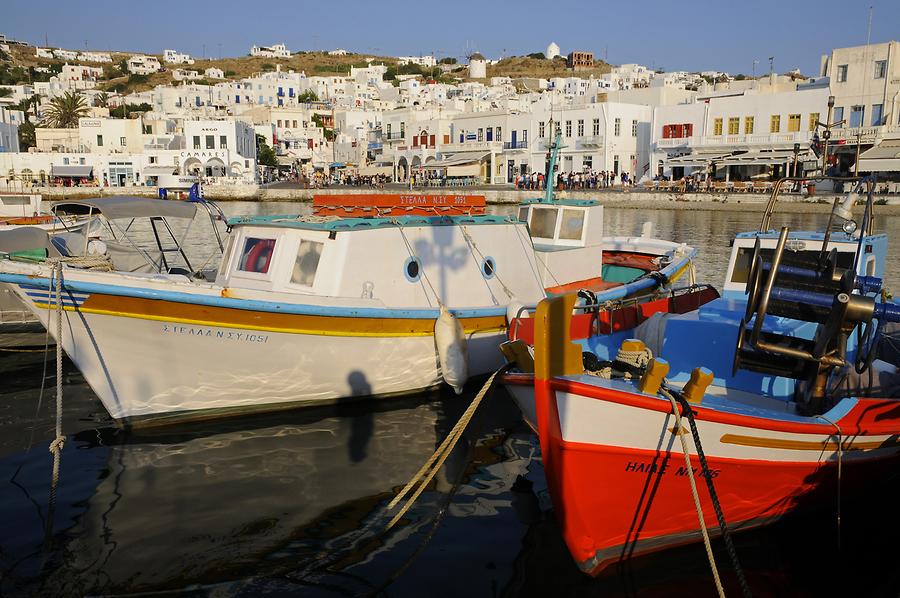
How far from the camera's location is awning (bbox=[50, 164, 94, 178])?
64625 millimetres

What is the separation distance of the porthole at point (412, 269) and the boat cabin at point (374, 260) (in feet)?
0.05

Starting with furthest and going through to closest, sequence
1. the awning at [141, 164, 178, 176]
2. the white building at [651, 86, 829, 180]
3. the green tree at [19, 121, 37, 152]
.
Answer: the green tree at [19, 121, 37, 152], the awning at [141, 164, 178, 176], the white building at [651, 86, 829, 180]

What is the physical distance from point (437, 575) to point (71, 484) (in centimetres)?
453

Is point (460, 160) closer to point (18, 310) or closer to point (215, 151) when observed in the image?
point (215, 151)

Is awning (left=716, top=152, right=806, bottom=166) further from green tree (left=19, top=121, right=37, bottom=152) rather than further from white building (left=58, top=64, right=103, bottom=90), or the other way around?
white building (left=58, top=64, right=103, bottom=90)

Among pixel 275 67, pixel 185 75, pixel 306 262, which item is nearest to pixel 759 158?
pixel 306 262

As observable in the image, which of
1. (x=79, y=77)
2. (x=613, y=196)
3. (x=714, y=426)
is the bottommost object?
(x=714, y=426)

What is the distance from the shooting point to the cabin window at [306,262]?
10039mm

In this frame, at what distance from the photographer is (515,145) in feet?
214

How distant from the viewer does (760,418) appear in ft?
19.6

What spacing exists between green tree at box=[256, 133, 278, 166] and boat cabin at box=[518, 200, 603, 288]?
74.1 metres

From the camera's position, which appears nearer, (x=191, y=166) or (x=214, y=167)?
(x=191, y=166)

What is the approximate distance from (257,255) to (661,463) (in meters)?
6.64

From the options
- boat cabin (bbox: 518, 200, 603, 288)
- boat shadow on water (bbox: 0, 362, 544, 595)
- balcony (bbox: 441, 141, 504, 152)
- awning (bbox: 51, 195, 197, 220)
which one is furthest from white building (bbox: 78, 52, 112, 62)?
boat shadow on water (bbox: 0, 362, 544, 595)
